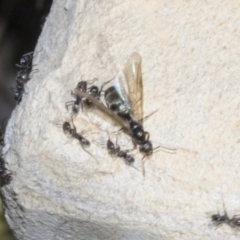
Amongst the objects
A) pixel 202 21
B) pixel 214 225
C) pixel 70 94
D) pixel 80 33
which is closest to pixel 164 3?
pixel 202 21

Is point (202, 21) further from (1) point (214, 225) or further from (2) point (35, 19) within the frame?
(2) point (35, 19)

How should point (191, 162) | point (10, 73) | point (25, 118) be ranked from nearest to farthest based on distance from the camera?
point (191, 162) < point (25, 118) < point (10, 73)

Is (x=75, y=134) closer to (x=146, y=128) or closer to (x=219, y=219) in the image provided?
(x=146, y=128)

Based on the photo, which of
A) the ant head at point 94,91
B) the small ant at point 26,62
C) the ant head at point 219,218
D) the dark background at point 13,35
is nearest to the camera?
the ant head at point 219,218

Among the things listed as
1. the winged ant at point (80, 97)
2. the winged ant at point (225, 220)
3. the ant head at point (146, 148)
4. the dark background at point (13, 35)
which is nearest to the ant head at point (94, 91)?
the winged ant at point (80, 97)

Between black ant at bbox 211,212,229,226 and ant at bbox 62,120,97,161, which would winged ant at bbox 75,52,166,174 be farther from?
black ant at bbox 211,212,229,226

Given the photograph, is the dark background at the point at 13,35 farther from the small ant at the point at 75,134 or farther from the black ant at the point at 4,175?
the small ant at the point at 75,134
